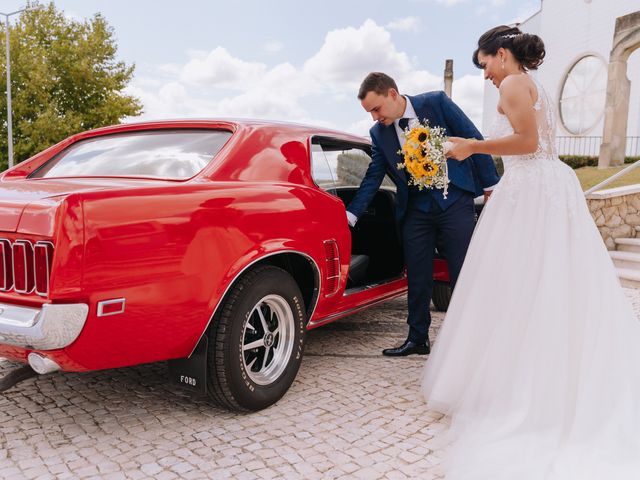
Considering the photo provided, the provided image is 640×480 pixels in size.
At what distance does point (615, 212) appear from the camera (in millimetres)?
8508

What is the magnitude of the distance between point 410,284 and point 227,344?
69.0 inches

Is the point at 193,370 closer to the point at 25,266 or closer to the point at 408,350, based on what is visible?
the point at 25,266

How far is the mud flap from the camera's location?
2906 mm

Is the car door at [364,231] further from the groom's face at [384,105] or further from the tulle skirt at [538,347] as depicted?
the tulle skirt at [538,347]

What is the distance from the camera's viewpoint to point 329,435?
9.73ft

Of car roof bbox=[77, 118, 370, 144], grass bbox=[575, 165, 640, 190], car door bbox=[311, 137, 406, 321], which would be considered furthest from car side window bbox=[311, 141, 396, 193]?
grass bbox=[575, 165, 640, 190]

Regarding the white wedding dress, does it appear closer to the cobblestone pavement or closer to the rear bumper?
the cobblestone pavement

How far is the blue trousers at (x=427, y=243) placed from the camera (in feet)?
12.9

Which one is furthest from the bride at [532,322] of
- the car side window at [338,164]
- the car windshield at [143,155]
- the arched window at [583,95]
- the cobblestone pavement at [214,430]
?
the arched window at [583,95]

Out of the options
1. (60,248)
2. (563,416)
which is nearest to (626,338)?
(563,416)

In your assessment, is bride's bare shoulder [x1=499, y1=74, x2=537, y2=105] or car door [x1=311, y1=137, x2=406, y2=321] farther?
car door [x1=311, y1=137, x2=406, y2=321]

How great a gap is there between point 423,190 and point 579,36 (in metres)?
26.4

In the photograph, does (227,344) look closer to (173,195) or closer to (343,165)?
(173,195)

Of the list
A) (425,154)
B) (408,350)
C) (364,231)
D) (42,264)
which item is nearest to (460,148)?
(425,154)
